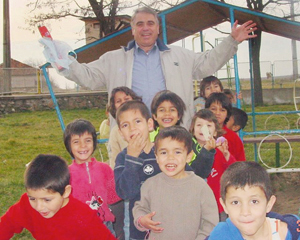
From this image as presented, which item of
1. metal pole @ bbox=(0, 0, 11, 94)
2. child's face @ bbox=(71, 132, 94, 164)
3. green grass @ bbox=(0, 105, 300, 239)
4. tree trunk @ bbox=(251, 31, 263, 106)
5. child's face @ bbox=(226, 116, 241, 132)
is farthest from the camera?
metal pole @ bbox=(0, 0, 11, 94)

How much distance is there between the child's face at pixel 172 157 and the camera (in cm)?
254

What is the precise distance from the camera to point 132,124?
2.87 metres

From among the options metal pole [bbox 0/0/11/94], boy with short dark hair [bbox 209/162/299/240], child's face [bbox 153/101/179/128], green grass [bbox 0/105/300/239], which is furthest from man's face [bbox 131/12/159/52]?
metal pole [bbox 0/0/11/94]

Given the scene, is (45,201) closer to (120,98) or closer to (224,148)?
(224,148)

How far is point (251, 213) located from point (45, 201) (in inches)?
46.7

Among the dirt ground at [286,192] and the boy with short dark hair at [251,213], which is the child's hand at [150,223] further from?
the dirt ground at [286,192]

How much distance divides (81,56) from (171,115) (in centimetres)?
248

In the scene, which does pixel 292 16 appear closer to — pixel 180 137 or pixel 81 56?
A: pixel 81 56

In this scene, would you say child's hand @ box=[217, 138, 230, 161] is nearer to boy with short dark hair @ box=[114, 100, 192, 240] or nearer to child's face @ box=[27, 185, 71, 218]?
boy with short dark hair @ box=[114, 100, 192, 240]

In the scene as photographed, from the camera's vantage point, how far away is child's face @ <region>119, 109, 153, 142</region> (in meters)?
2.84

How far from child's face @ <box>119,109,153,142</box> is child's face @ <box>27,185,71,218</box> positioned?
624 mm

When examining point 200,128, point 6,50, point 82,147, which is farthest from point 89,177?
point 6,50

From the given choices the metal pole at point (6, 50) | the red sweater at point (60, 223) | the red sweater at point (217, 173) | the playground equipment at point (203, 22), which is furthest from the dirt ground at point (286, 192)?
the metal pole at point (6, 50)

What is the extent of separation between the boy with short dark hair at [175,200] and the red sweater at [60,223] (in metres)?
0.27
